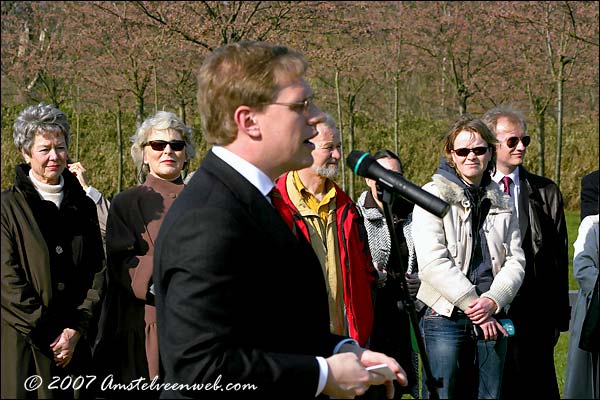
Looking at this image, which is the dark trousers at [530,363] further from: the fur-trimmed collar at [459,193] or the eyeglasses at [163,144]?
the eyeglasses at [163,144]

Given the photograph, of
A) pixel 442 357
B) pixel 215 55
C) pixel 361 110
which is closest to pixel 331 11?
pixel 361 110

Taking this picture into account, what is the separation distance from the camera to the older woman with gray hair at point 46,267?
465 centimetres

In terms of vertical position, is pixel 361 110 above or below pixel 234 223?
above

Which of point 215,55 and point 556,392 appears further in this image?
point 556,392

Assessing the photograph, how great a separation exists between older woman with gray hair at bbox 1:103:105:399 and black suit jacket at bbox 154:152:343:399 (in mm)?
2094

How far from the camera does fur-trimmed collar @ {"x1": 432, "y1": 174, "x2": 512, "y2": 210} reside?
5.38 metres

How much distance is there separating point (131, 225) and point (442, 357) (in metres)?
2.11

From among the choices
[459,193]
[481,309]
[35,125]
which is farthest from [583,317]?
[35,125]

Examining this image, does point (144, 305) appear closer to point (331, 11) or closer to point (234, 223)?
point (234, 223)

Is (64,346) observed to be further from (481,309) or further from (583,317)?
(583,317)

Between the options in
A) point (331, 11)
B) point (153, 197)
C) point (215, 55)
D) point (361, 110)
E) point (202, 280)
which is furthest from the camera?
point (361, 110)

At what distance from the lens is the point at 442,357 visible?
17.4ft

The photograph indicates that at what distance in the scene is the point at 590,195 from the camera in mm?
5352

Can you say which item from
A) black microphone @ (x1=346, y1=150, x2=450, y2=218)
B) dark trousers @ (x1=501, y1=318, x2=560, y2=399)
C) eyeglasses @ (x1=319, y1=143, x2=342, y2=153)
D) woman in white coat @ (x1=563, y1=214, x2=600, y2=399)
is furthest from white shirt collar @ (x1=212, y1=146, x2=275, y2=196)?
dark trousers @ (x1=501, y1=318, x2=560, y2=399)
